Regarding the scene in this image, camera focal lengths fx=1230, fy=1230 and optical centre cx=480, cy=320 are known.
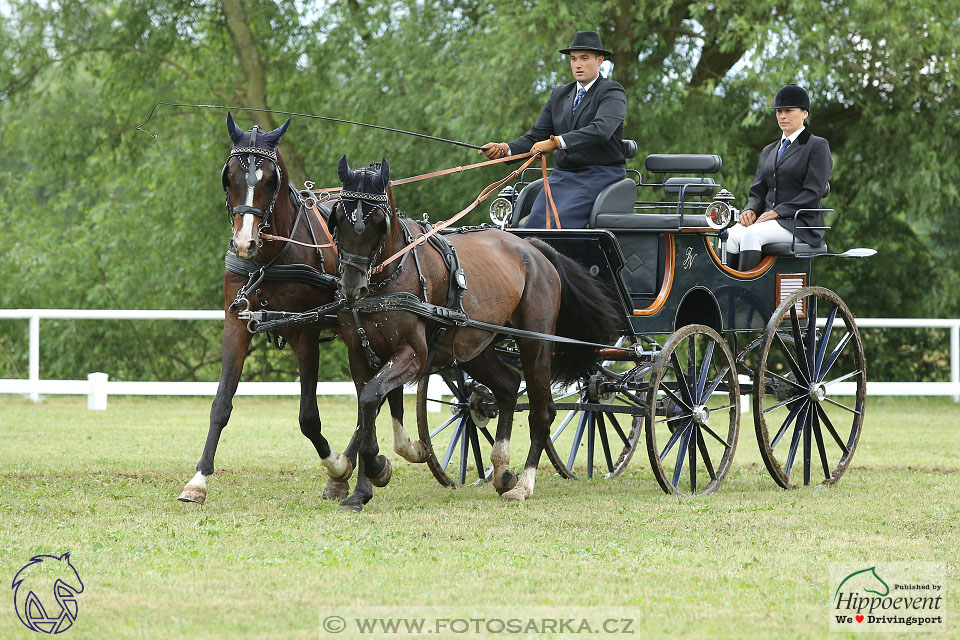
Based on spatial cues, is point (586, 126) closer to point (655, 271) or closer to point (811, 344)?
point (655, 271)

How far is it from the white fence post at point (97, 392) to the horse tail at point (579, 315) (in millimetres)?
7228

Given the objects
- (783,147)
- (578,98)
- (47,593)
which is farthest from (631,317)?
(47,593)

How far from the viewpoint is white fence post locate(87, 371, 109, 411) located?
13461 millimetres

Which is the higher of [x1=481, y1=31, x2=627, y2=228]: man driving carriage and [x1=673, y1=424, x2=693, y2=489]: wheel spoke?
[x1=481, y1=31, x2=627, y2=228]: man driving carriage

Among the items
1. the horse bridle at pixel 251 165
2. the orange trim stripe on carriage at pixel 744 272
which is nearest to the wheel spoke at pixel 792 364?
the orange trim stripe on carriage at pixel 744 272

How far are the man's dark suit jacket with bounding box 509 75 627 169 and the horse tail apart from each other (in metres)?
0.63

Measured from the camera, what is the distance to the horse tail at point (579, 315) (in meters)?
7.67

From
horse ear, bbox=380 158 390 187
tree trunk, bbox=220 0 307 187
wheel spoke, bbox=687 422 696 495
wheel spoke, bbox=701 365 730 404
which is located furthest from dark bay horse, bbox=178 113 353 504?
tree trunk, bbox=220 0 307 187

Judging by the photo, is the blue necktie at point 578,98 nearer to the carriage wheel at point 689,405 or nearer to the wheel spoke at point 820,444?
the carriage wheel at point 689,405

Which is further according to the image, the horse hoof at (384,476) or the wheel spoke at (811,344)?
the wheel spoke at (811,344)

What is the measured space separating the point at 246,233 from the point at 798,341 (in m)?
3.85

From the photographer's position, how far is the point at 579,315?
7.74 metres

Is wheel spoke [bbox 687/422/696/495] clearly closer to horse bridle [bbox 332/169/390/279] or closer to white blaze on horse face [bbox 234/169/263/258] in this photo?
horse bridle [bbox 332/169/390/279]

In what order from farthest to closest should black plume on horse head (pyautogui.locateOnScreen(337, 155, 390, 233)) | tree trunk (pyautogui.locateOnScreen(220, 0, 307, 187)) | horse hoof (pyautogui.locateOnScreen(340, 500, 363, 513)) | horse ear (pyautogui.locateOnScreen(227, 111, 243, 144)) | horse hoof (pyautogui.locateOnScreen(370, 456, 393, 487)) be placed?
tree trunk (pyautogui.locateOnScreen(220, 0, 307, 187)) → horse hoof (pyautogui.locateOnScreen(370, 456, 393, 487)) → horse hoof (pyautogui.locateOnScreen(340, 500, 363, 513)) → horse ear (pyautogui.locateOnScreen(227, 111, 243, 144)) → black plume on horse head (pyautogui.locateOnScreen(337, 155, 390, 233))
